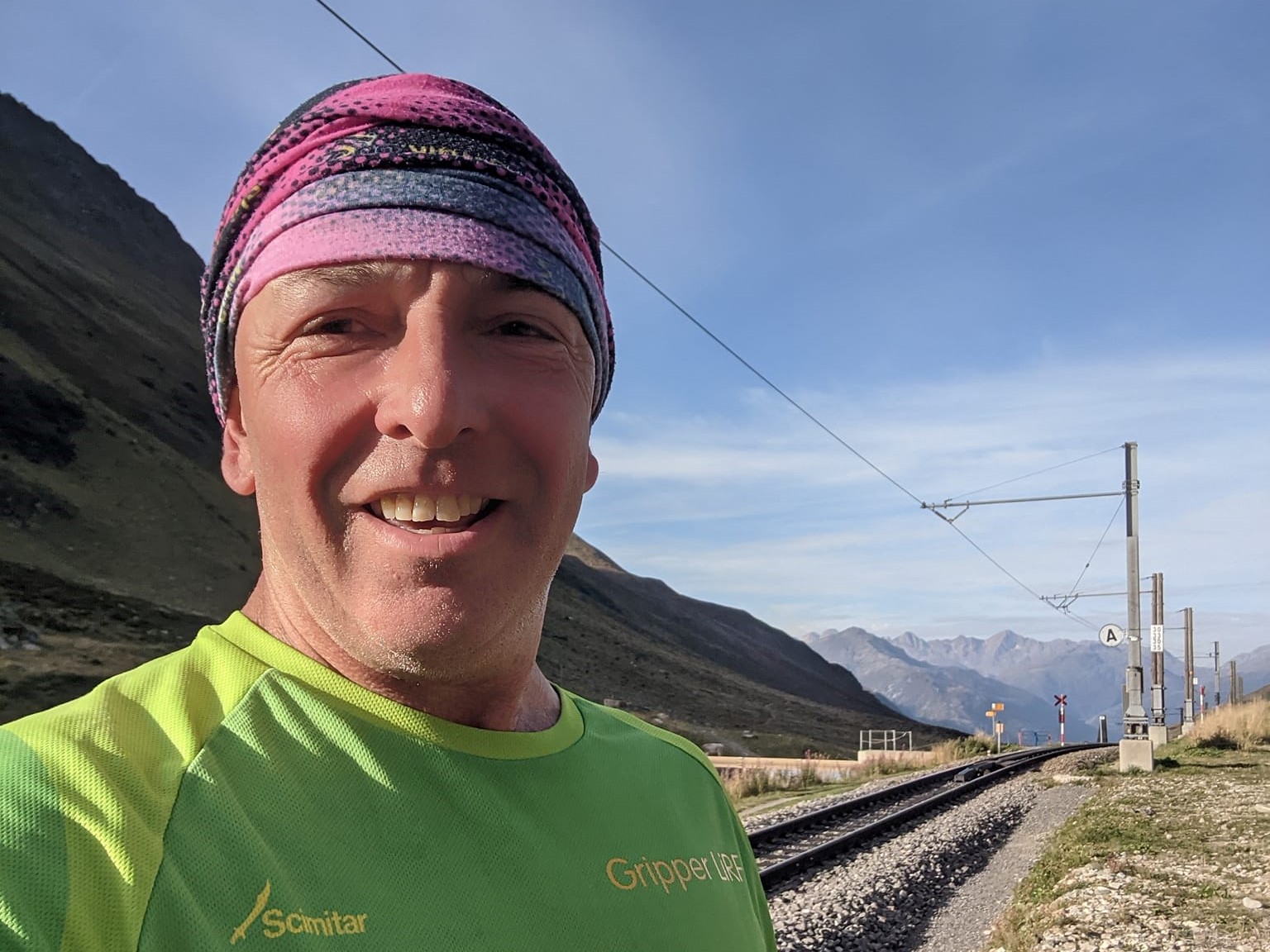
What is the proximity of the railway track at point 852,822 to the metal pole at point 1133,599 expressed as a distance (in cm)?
316

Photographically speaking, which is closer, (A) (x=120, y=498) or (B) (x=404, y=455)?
(B) (x=404, y=455)

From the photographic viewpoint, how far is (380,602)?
4.36ft

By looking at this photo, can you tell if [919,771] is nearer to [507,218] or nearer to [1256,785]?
[1256,785]

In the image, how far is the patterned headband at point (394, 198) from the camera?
1.40 metres

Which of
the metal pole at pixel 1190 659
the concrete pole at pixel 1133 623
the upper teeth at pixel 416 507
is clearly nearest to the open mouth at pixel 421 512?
the upper teeth at pixel 416 507

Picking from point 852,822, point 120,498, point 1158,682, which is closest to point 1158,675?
point 1158,682

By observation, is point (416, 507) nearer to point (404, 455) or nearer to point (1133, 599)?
point (404, 455)

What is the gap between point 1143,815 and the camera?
1403cm

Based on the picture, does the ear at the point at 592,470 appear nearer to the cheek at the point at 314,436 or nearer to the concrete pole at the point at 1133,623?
the cheek at the point at 314,436

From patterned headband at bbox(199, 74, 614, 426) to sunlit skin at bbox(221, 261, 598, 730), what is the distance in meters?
0.04

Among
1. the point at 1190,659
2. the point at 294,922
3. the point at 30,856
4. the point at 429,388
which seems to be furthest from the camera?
the point at 1190,659

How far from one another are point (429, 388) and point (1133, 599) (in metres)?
24.8

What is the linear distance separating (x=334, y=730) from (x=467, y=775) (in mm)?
225

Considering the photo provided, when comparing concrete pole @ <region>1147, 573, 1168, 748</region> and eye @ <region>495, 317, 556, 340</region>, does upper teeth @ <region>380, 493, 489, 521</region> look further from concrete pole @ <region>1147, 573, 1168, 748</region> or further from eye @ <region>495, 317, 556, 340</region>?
concrete pole @ <region>1147, 573, 1168, 748</region>
